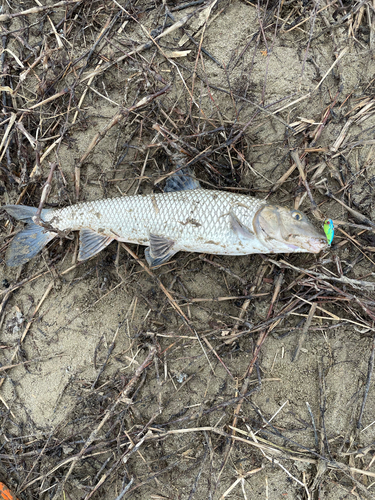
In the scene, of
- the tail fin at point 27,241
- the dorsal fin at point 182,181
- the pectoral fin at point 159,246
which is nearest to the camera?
the pectoral fin at point 159,246

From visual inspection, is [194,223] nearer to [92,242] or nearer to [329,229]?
[92,242]

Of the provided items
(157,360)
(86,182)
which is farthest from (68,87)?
(157,360)

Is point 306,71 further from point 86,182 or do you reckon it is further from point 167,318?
point 167,318

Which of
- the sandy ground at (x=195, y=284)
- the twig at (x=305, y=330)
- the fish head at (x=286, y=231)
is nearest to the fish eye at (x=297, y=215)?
the fish head at (x=286, y=231)

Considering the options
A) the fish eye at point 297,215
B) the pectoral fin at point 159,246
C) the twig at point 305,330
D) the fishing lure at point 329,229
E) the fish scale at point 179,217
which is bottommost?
the twig at point 305,330

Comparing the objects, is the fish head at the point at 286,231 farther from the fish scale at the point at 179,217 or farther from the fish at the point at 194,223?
the fish scale at the point at 179,217

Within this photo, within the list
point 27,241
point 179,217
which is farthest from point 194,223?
point 27,241
